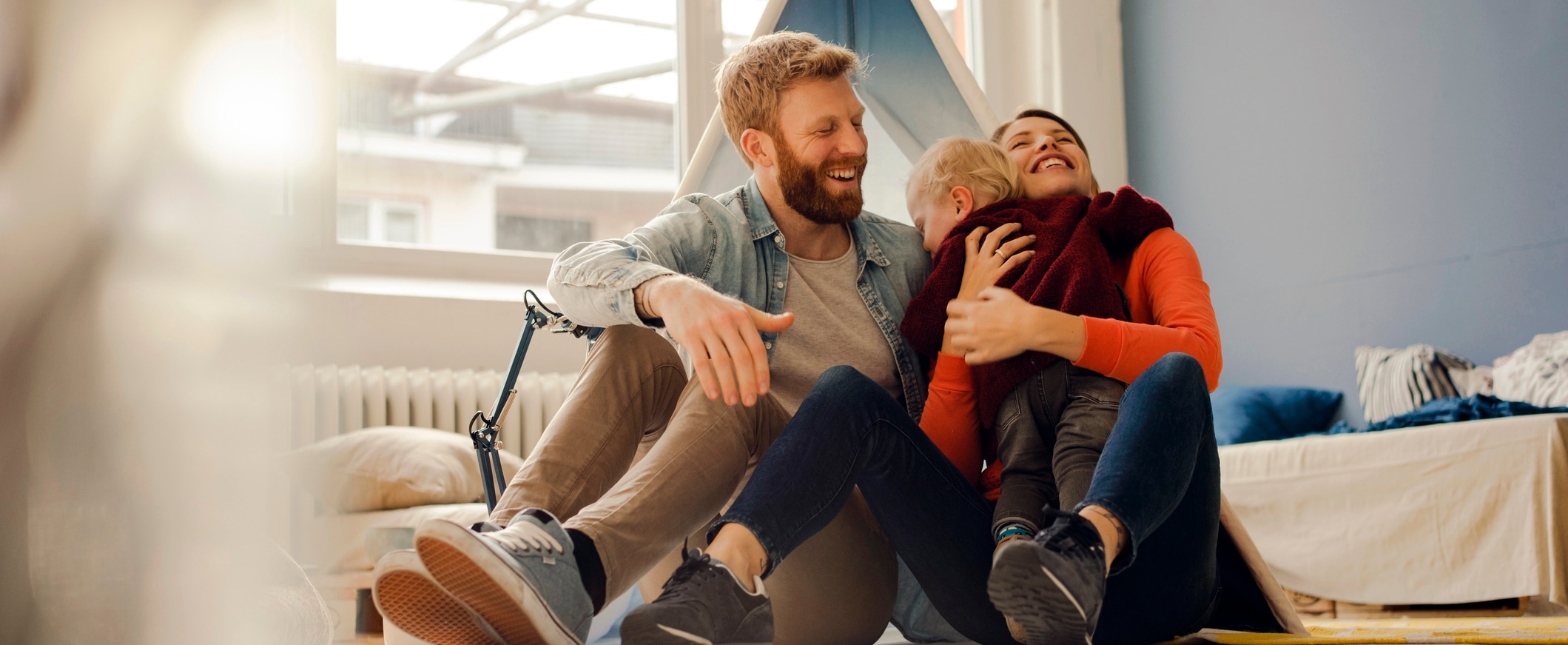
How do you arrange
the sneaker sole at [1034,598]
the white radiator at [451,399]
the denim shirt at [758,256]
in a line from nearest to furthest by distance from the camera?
the sneaker sole at [1034,598]
the denim shirt at [758,256]
the white radiator at [451,399]

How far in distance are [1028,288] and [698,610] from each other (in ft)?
2.05

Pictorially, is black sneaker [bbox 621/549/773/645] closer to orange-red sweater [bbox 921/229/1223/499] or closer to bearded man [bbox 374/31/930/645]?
bearded man [bbox 374/31/930/645]

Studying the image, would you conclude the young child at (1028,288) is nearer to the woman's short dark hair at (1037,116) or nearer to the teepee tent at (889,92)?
the woman's short dark hair at (1037,116)

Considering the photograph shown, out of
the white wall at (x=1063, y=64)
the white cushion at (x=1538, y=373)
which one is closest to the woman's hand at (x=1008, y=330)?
the white cushion at (x=1538, y=373)

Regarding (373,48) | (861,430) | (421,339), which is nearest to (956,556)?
(861,430)

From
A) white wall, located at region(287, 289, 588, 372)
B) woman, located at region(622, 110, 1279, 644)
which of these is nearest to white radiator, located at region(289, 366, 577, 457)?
white wall, located at region(287, 289, 588, 372)

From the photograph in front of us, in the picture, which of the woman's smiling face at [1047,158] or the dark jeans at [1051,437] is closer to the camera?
the dark jeans at [1051,437]

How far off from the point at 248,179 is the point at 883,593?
3.71ft

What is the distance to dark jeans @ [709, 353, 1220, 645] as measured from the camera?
913mm

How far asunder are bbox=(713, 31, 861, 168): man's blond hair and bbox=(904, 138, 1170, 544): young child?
21 cm

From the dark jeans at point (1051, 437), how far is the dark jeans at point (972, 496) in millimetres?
50

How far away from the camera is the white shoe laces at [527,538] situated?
84 cm

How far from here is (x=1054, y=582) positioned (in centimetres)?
78

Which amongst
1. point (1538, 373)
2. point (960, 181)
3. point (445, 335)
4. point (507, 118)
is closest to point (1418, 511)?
point (1538, 373)
